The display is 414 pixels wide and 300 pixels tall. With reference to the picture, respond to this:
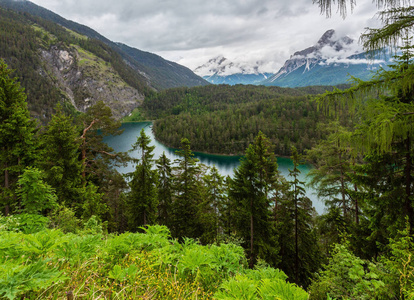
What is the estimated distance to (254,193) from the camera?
481 inches

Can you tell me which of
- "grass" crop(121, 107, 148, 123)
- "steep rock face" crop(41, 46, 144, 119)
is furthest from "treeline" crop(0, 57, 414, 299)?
"grass" crop(121, 107, 148, 123)

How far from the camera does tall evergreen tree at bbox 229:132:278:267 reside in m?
12.0

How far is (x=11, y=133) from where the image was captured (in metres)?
9.50

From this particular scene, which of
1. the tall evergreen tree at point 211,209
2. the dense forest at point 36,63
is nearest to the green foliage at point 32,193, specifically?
the tall evergreen tree at point 211,209

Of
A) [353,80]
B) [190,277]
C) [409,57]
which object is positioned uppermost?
[409,57]

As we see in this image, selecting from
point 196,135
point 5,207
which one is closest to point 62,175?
point 5,207

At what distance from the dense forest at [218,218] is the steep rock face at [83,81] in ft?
529

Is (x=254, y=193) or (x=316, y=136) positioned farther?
(x=316, y=136)

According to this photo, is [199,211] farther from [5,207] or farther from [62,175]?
[5,207]

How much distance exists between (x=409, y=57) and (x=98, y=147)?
17.0m

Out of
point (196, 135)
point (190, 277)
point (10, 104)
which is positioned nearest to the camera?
point (190, 277)

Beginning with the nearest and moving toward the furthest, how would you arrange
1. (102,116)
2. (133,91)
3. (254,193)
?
(254,193) → (102,116) → (133,91)

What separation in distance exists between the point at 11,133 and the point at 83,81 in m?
189

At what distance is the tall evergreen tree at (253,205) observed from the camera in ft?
39.2
